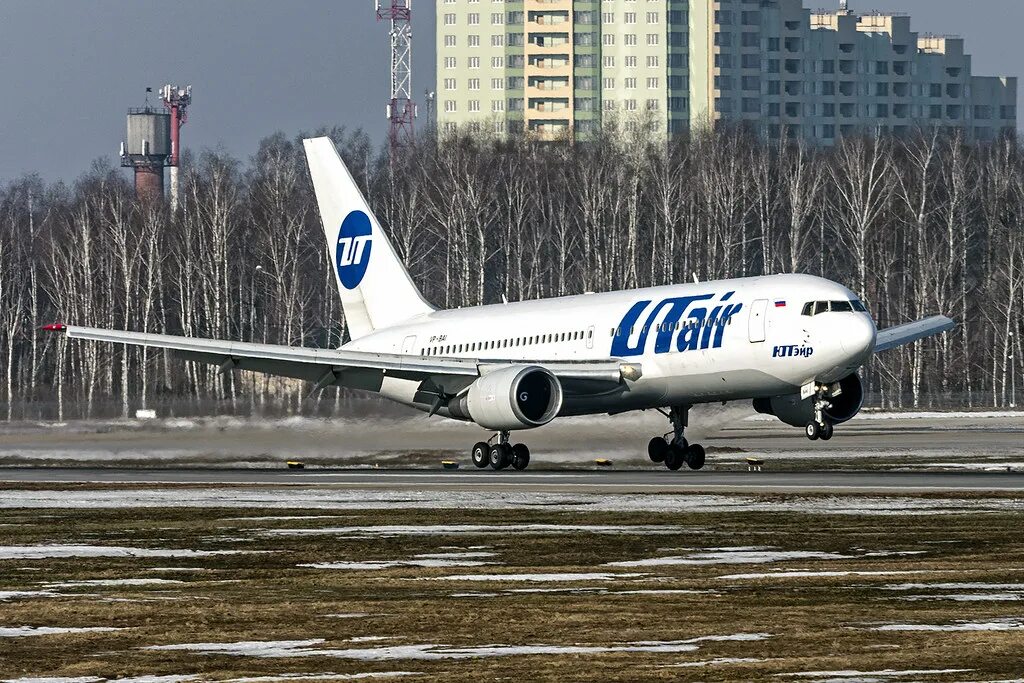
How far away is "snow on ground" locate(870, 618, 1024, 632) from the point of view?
1706 centimetres

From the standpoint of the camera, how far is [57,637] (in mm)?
17094

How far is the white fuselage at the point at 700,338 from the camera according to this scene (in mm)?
43219

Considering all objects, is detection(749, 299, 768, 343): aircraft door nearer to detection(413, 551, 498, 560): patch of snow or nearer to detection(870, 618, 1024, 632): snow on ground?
detection(413, 551, 498, 560): patch of snow

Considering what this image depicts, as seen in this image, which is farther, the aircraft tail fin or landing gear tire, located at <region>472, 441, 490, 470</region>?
the aircraft tail fin

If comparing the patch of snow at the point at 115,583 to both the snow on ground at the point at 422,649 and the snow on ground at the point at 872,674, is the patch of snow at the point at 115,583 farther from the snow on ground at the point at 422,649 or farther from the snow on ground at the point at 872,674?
the snow on ground at the point at 872,674

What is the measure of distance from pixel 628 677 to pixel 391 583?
23.0ft

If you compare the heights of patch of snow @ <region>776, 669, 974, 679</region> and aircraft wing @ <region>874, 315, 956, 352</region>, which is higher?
aircraft wing @ <region>874, 315, 956, 352</region>

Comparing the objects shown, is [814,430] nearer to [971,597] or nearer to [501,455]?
[501,455]

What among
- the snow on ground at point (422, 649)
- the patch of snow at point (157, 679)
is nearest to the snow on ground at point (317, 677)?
the patch of snow at point (157, 679)

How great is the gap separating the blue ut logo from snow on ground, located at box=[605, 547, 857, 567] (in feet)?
65.5

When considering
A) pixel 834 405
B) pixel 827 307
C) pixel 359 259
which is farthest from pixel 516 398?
pixel 359 259

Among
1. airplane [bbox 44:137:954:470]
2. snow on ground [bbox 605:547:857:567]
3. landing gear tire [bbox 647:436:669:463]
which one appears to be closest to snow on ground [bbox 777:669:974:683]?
snow on ground [bbox 605:547:857:567]

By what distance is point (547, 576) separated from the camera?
21891mm

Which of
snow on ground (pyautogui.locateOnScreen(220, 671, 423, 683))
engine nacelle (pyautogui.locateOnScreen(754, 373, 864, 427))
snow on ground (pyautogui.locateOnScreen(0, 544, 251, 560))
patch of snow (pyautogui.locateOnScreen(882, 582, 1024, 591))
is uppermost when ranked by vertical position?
engine nacelle (pyautogui.locateOnScreen(754, 373, 864, 427))
